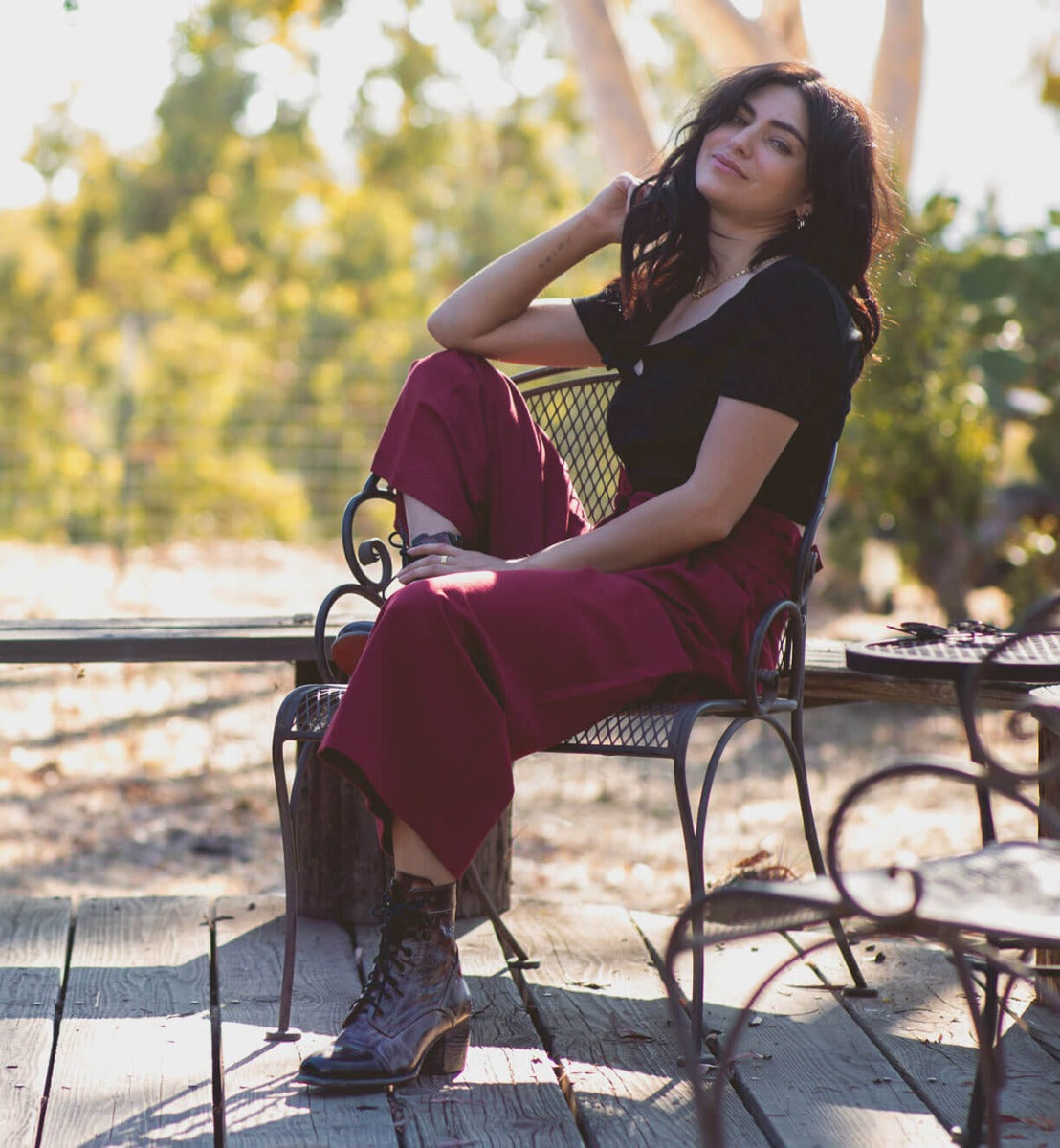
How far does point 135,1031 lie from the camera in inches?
94.0

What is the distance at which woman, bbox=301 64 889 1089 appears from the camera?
212 centimetres

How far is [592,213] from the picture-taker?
2758 millimetres

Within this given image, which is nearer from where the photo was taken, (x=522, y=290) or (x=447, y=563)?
(x=447, y=563)

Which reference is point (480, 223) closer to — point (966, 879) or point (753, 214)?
point (753, 214)

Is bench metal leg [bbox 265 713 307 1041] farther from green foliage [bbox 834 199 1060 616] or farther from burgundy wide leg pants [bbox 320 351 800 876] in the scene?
green foliage [bbox 834 199 1060 616]

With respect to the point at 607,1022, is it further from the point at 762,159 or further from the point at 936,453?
the point at 936,453

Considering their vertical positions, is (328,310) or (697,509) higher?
(328,310)

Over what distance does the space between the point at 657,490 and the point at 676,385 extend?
176mm

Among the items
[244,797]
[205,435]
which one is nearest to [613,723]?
[244,797]

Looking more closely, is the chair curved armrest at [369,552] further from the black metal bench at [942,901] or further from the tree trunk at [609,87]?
the tree trunk at [609,87]

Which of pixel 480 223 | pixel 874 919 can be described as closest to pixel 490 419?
pixel 874 919

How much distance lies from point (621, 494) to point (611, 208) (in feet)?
1.78

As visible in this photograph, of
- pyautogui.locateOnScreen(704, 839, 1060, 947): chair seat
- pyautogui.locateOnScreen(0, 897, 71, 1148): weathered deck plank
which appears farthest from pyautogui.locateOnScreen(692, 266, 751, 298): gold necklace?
pyautogui.locateOnScreen(0, 897, 71, 1148): weathered deck plank

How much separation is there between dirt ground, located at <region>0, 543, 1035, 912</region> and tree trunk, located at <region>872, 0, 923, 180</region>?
2354 millimetres
